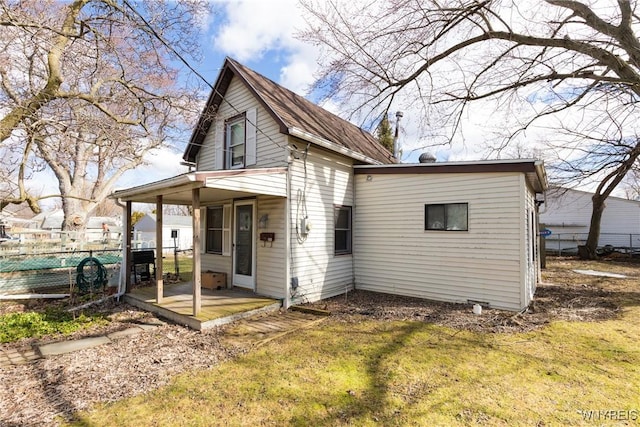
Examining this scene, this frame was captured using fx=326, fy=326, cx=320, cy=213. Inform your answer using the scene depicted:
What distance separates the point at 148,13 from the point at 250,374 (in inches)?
316

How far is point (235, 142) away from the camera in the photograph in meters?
9.10

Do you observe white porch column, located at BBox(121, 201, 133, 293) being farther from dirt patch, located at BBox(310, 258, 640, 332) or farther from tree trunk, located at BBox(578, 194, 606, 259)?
tree trunk, located at BBox(578, 194, 606, 259)

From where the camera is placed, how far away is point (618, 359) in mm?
4586

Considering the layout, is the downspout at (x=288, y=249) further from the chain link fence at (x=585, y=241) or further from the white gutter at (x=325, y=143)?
the chain link fence at (x=585, y=241)

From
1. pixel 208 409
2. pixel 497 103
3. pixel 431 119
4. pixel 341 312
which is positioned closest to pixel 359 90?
pixel 431 119

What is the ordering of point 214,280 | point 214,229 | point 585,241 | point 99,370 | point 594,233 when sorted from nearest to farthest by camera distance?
1. point 99,370
2. point 214,280
3. point 214,229
4. point 594,233
5. point 585,241

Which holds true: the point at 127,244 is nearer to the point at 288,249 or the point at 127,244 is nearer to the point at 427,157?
the point at 288,249

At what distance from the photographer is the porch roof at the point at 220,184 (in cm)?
563

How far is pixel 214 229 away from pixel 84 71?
5.05m

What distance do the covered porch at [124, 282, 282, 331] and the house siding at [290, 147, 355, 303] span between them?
101 centimetres

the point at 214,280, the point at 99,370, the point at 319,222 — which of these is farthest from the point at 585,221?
the point at 99,370

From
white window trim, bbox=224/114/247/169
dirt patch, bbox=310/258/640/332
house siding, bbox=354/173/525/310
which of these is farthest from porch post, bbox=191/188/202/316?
house siding, bbox=354/173/525/310

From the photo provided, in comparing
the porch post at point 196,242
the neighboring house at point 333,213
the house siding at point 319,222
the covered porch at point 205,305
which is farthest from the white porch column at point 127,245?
the house siding at point 319,222

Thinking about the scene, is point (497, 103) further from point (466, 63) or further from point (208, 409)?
point (208, 409)
